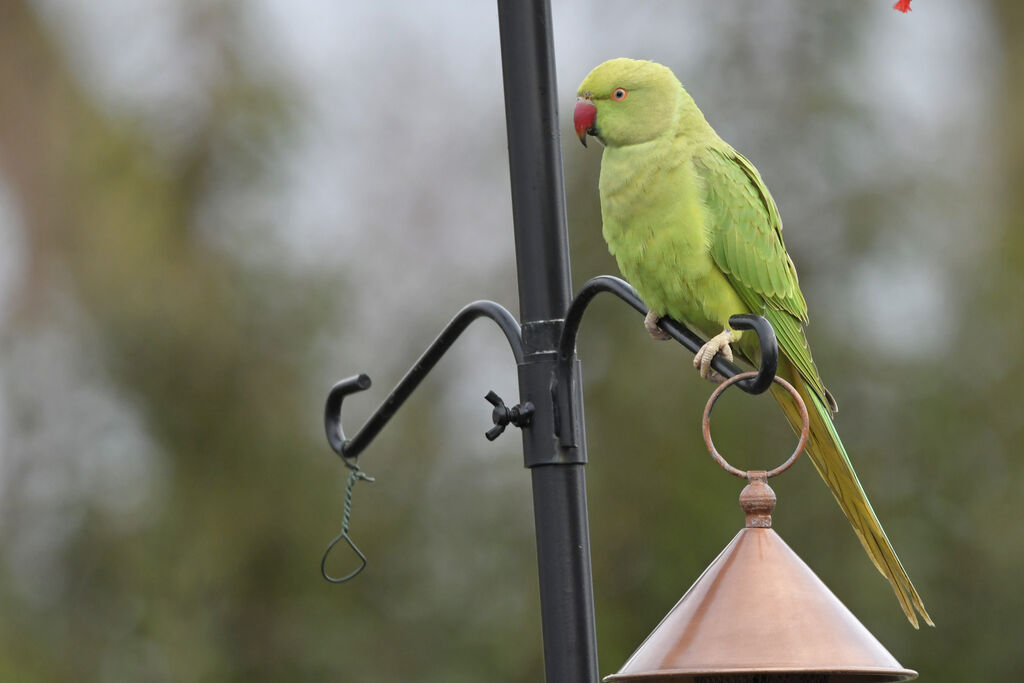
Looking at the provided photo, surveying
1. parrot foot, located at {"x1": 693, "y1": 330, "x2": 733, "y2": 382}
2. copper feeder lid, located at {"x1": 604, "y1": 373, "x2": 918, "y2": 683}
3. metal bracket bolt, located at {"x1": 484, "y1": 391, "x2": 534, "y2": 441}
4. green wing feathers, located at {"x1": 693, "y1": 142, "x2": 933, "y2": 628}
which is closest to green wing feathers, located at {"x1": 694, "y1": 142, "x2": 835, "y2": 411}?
green wing feathers, located at {"x1": 693, "y1": 142, "x2": 933, "y2": 628}

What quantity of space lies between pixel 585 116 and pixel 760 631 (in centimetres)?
179

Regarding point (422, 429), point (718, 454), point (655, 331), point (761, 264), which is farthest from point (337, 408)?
point (422, 429)

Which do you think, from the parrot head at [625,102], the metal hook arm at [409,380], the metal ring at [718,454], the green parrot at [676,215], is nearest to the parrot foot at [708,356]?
the green parrot at [676,215]

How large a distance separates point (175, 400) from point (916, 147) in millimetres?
5516

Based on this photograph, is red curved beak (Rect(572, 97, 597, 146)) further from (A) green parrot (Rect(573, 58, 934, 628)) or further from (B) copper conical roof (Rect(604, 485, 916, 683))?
(B) copper conical roof (Rect(604, 485, 916, 683))

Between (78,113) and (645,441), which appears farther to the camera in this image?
(78,113)

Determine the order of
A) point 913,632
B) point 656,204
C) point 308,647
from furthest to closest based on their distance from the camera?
point 308,647 → point 913,632 → point 656,204

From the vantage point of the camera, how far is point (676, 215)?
10.2ft

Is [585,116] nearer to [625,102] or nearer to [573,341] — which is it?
[625,102]

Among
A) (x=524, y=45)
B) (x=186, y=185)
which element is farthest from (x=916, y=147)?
(x=524, y=45)

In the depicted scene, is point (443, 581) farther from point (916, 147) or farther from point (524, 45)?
point (524, 45)

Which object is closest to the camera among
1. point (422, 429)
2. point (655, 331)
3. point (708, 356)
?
point (708, 356)

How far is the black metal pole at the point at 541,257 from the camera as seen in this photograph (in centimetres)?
211

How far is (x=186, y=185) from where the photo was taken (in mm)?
8430
